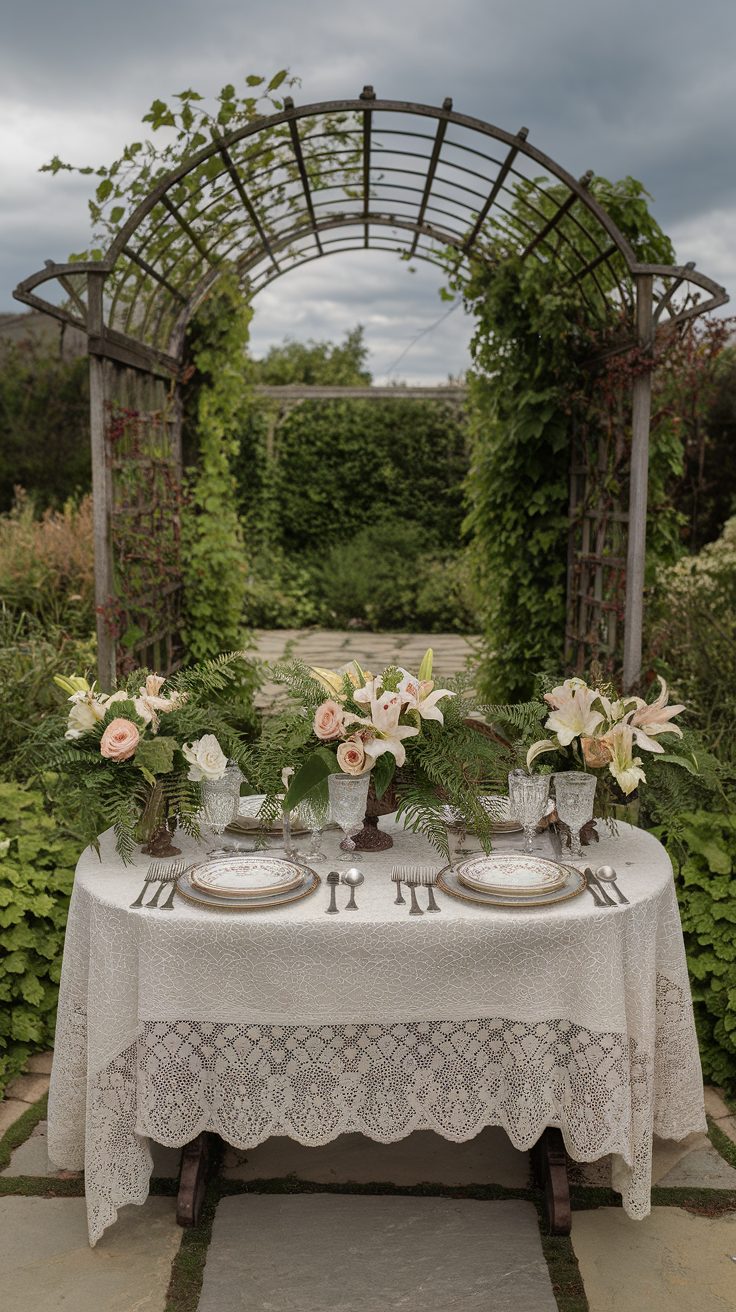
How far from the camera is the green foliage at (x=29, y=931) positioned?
329 centimetres

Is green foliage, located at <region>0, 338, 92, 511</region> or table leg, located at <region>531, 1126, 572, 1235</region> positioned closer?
table leg, located at <region>531, 1126, 572, 1235</region>

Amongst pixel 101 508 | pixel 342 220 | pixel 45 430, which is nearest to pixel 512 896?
pixel 101 508

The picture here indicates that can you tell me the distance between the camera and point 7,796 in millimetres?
3795

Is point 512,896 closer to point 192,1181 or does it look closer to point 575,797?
point 575,797

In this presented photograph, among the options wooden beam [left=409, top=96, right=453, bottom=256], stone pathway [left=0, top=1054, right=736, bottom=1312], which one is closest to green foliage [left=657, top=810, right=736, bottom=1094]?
stone pathway [left=0, top=1054, right=736, bottom=1312]

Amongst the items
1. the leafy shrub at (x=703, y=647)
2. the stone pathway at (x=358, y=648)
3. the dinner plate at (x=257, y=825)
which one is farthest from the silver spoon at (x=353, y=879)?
the stone pathway at (x=358, y=648)

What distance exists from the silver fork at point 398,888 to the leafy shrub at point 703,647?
236cm

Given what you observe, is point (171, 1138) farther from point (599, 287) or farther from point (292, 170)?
point (292, 170)

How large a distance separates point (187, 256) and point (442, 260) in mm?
1385

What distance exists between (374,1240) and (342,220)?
5.25m

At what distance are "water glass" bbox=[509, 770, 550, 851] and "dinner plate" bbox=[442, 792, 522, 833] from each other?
8 centimetres

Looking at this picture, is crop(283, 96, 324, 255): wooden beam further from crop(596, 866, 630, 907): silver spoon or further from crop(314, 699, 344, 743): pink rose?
crop(596, 866, 630, 907): silver spoon

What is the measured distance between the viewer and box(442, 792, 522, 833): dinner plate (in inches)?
106

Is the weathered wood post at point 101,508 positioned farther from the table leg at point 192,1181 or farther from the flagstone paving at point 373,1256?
the flagstone paving at point 373,1256
